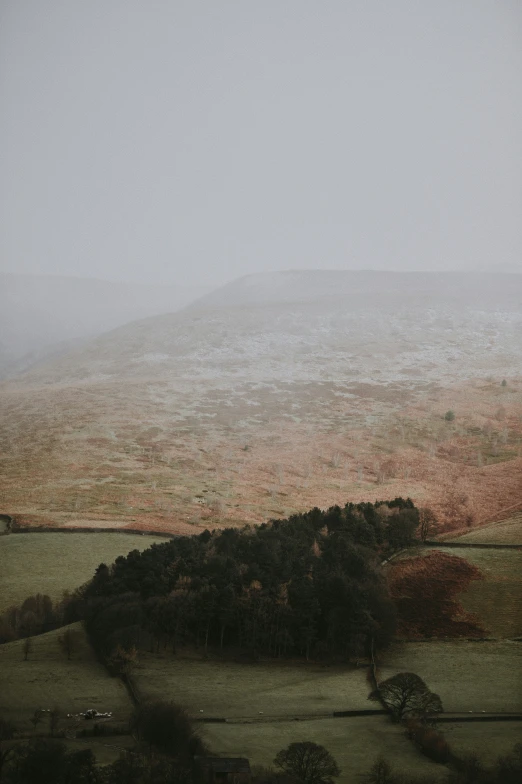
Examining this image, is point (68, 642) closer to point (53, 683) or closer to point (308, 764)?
point (53, 683)

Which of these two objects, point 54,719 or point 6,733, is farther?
point 54,719

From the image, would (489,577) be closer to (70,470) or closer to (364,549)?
(364,549)

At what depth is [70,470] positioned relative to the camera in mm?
85062

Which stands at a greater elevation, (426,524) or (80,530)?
(80,530)

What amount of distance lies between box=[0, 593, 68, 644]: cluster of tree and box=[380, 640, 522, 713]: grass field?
21821 millimetres

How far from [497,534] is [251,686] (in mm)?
34781

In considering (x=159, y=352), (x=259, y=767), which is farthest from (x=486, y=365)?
(x=259, y=767)

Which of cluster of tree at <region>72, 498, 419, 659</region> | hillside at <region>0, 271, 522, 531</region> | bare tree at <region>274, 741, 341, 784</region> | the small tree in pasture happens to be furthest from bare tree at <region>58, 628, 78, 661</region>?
hillside at <region>0, 271, 522, 531</region>

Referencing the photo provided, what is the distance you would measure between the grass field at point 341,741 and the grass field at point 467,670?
4.67m

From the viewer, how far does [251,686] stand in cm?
3303

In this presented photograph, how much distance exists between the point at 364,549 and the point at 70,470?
5123 centimetres

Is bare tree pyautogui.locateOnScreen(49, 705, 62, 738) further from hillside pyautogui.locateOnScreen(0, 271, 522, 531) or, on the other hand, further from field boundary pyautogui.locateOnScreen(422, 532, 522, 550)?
hillside pyautogui.locateOnScreen(0, 271, 522, 531)

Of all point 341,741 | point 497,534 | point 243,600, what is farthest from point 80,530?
point 497,534

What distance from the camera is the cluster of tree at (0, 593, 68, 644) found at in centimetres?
3902
